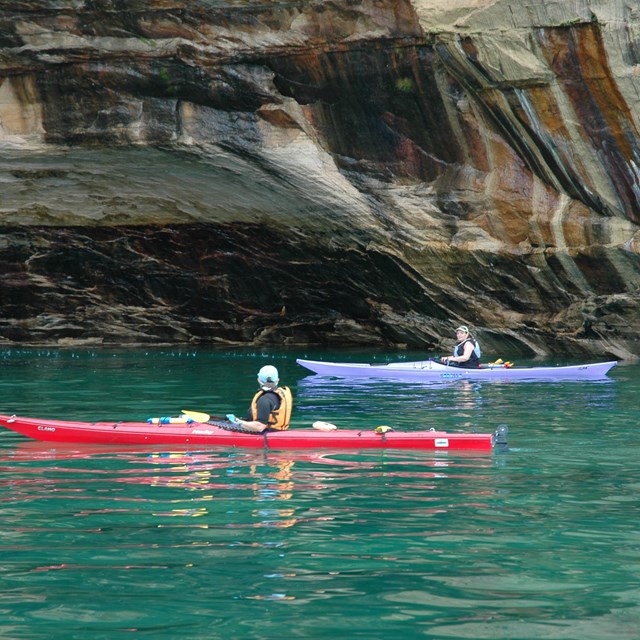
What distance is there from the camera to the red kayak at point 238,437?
11852 mm

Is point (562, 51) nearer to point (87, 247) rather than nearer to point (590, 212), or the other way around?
point (590, 212)

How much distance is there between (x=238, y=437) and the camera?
12016mm

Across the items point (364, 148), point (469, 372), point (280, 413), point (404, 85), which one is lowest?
point (280, 413)

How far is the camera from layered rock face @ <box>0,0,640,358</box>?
68.3 feet

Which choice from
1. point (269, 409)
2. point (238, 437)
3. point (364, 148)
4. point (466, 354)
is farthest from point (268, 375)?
point (364, 148)

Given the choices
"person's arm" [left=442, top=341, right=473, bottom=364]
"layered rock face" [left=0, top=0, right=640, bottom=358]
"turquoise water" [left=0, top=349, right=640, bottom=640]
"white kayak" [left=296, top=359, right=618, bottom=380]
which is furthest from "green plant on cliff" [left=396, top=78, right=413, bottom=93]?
"turquoise water" [left=0, top=349, right=640, bottom=640]

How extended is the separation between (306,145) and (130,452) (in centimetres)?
1296

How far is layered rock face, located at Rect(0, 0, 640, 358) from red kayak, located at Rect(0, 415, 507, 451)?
11.4 meters

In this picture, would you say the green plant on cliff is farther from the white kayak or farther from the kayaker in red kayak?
the kayaker in red kayak

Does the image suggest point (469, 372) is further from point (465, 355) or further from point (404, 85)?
point (404, 85)

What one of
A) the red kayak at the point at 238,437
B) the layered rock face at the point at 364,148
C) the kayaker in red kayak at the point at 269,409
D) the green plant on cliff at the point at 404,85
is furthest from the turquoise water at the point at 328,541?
the green plant on cliff at the point at 404,85

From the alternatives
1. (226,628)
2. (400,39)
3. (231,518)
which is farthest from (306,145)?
(226,628)

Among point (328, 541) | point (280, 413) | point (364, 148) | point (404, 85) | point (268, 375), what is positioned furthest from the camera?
point (364, 148)

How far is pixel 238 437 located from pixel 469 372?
11116mm
